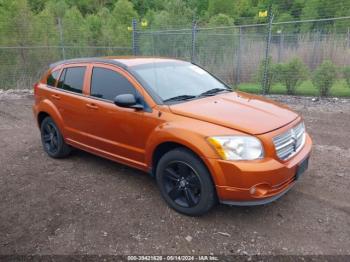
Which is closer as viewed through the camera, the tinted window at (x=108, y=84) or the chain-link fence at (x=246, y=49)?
the tinted window at (x=108, y=84)

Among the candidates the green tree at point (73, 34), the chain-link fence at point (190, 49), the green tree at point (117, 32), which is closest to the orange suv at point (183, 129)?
the chain-link fence at point (190, 49)

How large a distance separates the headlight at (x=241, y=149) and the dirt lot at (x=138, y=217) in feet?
2.66

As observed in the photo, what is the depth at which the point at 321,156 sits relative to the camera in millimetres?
5281

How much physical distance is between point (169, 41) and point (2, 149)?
361 inches

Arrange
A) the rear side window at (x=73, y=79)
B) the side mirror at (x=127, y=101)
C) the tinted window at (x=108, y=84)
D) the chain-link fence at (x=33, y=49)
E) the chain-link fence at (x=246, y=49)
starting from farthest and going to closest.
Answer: the chain-link fence at (x=33, y=49), the chain-link fence at (x=246, y=49), the rear side window at (x=73, y=79), the tinted window at (x=108, y=84), the side mirror at (x=127, y=101)

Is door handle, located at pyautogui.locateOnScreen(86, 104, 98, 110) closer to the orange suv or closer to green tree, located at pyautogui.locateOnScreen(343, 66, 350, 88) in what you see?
the orange suv

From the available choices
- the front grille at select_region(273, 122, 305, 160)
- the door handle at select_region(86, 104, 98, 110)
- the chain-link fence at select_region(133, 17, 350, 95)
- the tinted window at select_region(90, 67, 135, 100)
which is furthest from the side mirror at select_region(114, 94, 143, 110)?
the chain-link fence at select_region(133, 17, 350, 95)

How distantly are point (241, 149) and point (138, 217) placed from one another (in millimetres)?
1399

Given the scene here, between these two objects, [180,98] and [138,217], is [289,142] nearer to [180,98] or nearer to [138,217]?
[180,98]

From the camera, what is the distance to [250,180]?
3111 mm

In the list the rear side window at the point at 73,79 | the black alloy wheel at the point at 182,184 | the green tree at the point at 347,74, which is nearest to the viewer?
the black alloy wheel at the point at 182,184

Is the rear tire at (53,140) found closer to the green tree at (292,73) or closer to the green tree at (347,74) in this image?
the green tree at (292,73)

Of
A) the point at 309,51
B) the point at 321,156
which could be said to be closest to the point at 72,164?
the point at 321,156

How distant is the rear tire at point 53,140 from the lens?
208 inches
